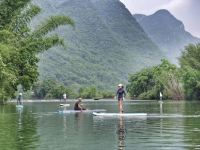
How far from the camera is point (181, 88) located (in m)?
122

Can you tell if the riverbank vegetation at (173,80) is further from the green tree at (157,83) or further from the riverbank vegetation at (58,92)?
the riverbank vegetation at (58,92)

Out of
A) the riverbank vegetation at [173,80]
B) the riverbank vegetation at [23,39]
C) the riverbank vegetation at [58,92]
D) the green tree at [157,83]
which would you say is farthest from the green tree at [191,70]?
the riverbank vegetation at [23,39]

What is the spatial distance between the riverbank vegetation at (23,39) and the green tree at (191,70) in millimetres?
79886

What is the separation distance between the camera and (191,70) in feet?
417

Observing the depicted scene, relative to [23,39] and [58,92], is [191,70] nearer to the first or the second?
[58,92]

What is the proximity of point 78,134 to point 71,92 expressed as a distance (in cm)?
17255

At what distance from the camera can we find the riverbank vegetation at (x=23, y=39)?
40062 mm

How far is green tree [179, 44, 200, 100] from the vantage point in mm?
121306

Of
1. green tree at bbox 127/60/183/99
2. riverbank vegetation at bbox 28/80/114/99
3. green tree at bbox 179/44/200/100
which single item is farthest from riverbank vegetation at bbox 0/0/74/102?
riverbank vegetation at bbox 28/80/114/99

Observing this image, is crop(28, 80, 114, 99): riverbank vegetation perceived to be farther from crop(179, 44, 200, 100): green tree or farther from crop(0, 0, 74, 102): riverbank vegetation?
crop(0, 0, 74, 102): riverbank vegetation

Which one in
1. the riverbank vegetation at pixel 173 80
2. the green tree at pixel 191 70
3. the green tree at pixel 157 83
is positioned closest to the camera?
the green tree at pixel 191 70

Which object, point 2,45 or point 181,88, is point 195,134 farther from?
point 181,88

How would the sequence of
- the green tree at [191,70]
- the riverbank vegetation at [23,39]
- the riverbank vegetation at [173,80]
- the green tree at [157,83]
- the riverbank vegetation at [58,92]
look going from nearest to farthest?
the riverbank vegetation at [23,39], the green tree at [191,70], the riverbank vegetation at [173,80], the green tree at [157,83], the riverbank vegetation at [58,92]

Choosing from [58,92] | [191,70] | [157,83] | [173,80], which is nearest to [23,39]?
[173,80]
